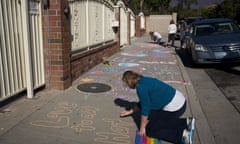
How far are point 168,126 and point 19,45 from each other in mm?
3046

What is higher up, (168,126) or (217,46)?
(217,46)

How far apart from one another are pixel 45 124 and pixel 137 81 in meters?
1.72

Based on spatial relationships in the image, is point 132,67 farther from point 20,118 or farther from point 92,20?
point 20,118

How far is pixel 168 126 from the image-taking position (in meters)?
3.63

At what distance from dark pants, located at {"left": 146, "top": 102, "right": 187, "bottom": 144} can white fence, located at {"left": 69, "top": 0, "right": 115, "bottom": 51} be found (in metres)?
3.38

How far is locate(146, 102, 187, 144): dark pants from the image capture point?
10.6 feet

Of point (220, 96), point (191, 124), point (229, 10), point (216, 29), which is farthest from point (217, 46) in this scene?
point (229, 10)

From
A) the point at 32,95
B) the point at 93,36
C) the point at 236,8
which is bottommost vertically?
the point at 32,95

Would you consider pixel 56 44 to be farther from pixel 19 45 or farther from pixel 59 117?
pixel 59 117

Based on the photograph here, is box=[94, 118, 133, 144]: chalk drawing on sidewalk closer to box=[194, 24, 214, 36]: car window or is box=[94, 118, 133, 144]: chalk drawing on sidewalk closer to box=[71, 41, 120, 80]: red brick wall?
box=[71, 41, 120, 80]: red brick wall

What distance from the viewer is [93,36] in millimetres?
8031

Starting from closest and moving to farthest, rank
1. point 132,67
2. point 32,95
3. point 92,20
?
1. point 32,95
2. point 92,20
3. point 132,67

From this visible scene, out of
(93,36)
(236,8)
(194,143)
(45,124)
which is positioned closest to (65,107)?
(45,124)

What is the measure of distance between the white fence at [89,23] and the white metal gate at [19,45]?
4.12 ft
